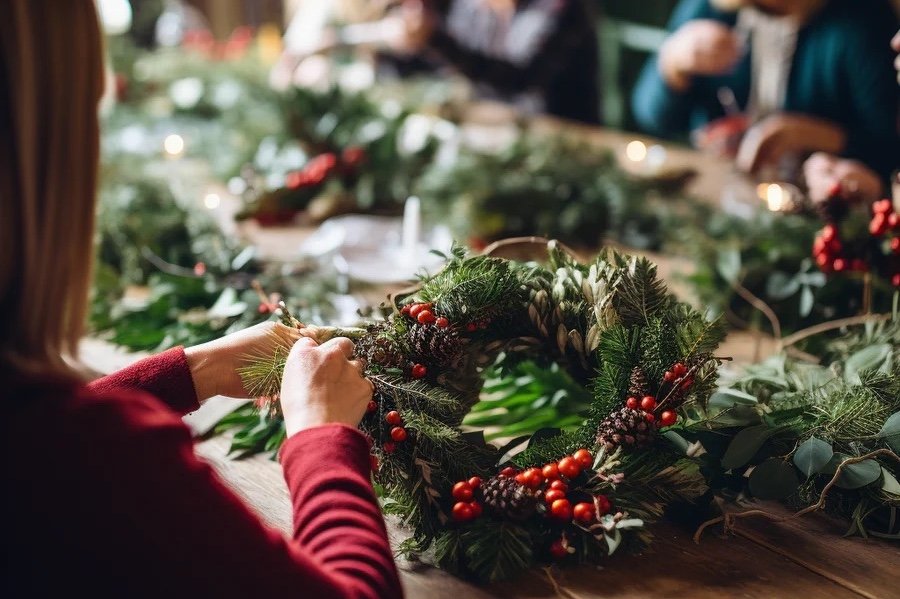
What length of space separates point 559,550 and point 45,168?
499mm

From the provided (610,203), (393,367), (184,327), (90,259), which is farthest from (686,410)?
(610,203)

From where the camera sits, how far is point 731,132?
2080 millimetres

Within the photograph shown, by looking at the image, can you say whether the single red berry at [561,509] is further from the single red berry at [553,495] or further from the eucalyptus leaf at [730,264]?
the eucalyptus leaf at [730,264]

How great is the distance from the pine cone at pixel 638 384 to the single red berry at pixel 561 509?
125mm

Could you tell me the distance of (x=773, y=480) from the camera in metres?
0.79

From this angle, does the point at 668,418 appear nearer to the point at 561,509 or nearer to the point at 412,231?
the point at 561,509

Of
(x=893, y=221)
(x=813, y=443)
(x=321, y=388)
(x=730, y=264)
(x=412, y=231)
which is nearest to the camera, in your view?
(x=321, y=388)

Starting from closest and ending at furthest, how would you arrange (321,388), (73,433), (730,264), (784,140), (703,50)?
(73,433) → (321,388) → (730,264) → (784,140) → (703,50)

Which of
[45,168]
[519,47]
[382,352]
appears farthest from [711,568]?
[519,47]

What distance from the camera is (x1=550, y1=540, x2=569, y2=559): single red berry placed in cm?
71

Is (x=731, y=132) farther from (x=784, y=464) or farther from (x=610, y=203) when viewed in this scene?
(x=784, y=464)

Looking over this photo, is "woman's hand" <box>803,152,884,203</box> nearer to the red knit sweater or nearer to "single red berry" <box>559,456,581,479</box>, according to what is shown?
"single red berry" <box>559,456,581,479</box>

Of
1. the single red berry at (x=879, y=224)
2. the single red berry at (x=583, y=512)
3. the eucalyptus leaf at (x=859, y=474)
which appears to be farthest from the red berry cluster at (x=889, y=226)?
the single red berry at (x=583, y=512)

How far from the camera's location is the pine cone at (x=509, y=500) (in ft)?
2.31
